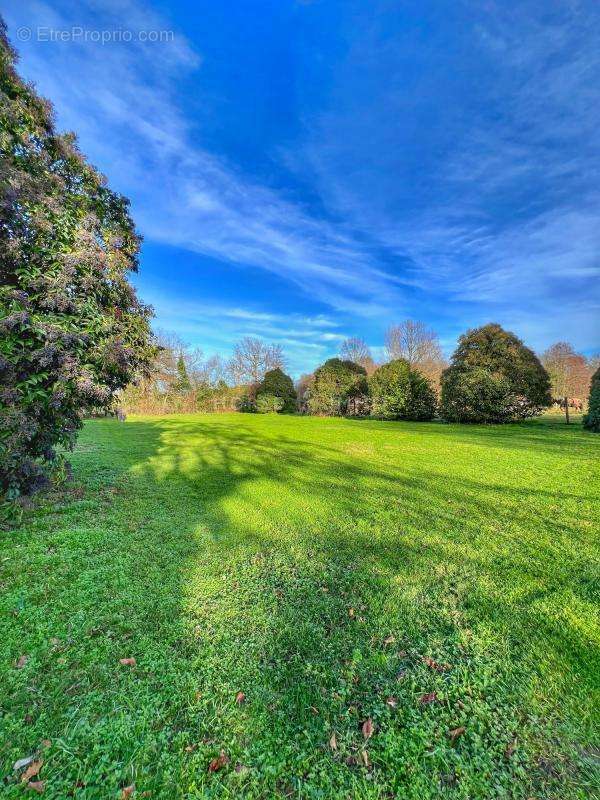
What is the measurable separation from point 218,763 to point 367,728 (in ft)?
2.72

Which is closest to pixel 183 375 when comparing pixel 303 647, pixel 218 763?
pixel 303 647

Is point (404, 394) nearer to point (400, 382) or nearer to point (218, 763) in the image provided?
point (400, 382)

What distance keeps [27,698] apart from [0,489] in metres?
3.05

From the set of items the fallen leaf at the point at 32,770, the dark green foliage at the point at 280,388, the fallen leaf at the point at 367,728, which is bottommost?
the fallen leaf at the point at 32,770

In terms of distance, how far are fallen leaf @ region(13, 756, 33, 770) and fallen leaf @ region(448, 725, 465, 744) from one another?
2.23 m

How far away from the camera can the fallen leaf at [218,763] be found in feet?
5.57

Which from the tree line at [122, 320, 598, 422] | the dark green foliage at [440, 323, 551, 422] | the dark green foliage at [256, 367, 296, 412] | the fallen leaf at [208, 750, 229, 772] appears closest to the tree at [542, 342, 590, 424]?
the tree line at [122, 320, 598, 422]

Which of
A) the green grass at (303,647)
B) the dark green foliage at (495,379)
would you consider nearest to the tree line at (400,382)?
the dark green foliage at (495,379)

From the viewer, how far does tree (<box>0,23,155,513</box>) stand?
3797mm

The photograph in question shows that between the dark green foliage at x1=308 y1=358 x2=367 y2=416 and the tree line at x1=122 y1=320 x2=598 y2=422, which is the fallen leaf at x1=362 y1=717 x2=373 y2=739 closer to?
the tree line at x1=122 y1=320 x2=598 y2=422

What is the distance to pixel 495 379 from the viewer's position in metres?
15.5

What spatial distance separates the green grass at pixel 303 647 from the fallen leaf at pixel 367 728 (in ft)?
0.11

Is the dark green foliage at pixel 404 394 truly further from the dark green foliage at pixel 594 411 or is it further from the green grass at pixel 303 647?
the green grass at pixel 303 647

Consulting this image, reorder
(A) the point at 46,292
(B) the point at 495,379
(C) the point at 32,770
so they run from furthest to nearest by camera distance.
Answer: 1. (B) the point at 495,379
2. (A) the point at 46,292
3. (C) the point at 32,770
